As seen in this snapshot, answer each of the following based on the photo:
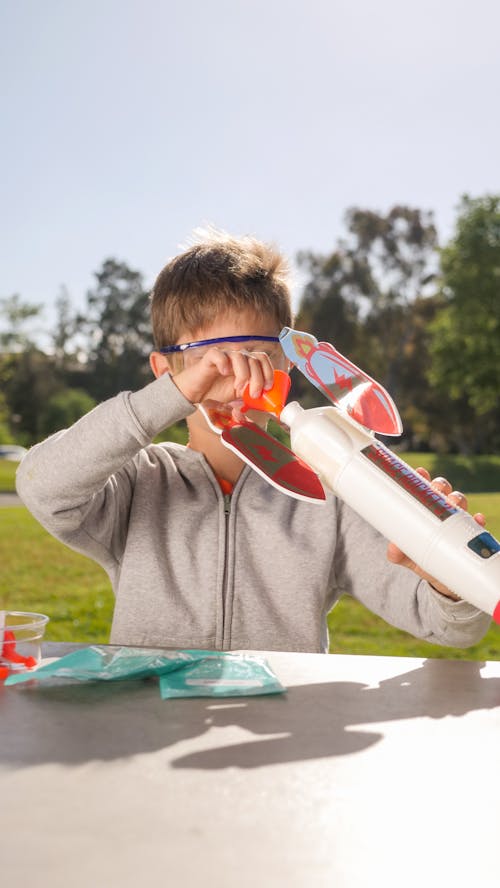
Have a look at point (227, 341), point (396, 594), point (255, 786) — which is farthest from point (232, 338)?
point (255, 786)

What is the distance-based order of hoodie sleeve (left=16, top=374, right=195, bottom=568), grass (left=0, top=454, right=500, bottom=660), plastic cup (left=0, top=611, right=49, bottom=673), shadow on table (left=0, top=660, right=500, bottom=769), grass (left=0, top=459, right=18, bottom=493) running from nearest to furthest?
shadow on table (left=0, top=660, right=500, bottom=769) < plastic cup (left=0, top=611, right=49, bottom=673) < hoodie sleeve (left=16, top=374, right=195, bottom=568) < grass (left=0, top=454, right=500, bottom=660) < grass (left=0, top=459, right=18, bottom=493)

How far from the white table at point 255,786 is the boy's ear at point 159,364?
0.72 metres

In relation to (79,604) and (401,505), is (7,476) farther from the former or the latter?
(401,505)

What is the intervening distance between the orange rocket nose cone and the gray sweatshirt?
0.82ft

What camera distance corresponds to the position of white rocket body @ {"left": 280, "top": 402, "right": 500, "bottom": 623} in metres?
0.85

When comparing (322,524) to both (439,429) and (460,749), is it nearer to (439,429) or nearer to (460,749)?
(460,749)

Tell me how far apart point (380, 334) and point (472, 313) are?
4.33 m

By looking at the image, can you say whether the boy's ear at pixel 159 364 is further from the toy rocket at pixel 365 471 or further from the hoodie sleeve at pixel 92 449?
the toy rocket at pixel 365 471

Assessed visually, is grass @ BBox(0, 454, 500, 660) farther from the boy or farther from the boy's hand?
the boy's hand

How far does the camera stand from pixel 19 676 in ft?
3.20

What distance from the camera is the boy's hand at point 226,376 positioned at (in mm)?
1146

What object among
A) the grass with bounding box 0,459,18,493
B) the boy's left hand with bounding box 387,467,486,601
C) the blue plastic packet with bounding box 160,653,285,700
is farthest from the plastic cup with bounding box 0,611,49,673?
the grass with bounding box 0,459,18,493

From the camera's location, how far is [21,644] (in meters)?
1.08

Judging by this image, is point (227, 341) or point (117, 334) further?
point (117, 334)
